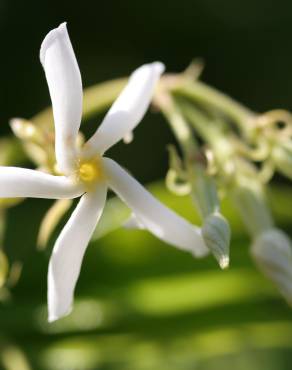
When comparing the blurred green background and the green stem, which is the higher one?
the green stem

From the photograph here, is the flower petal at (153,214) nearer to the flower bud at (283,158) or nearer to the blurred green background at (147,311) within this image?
the flower bud at (283,158)

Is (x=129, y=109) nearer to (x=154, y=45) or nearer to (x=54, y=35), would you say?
(x=54, y=35)

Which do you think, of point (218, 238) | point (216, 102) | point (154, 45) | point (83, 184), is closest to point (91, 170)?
point (83, 184)

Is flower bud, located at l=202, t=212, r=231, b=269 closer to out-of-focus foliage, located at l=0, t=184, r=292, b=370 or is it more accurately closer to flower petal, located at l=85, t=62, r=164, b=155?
flower petal, located at l=85, t=62, r=164, b=155

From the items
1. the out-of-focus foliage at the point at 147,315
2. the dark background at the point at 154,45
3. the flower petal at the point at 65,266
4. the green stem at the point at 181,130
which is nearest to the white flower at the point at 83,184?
the flower petal at the point at 65,266

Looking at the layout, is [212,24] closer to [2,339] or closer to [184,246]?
[2,339]

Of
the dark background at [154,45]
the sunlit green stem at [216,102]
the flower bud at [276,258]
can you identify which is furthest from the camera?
the dark background at [154,45]

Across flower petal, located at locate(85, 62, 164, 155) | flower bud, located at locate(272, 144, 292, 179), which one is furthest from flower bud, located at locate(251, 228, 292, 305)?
flower petal, located at locate(85, 62, 164, 155)
